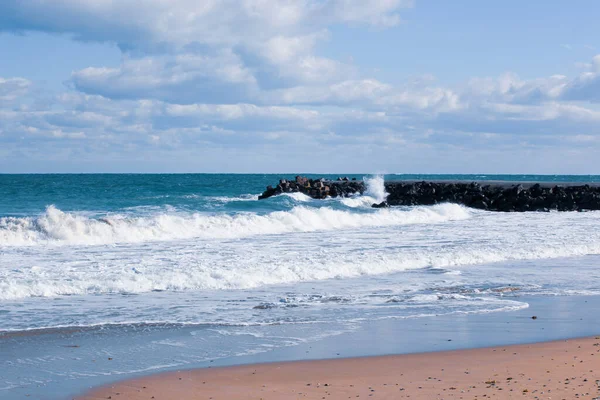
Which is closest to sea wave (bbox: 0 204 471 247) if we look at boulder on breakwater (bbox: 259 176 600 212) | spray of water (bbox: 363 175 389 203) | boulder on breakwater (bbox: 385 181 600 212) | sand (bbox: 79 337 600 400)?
boulder on breakwater (bbox: 259 176 600 212)

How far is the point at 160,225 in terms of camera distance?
886 inches

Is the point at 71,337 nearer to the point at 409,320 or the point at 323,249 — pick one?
the point at 409,320

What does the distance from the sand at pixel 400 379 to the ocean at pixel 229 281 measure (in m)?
0.64

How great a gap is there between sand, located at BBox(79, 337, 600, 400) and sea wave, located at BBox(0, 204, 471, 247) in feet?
45.5

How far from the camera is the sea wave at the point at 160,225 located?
20.1 m

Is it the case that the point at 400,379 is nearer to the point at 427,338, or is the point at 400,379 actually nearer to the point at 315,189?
the point at 427,338

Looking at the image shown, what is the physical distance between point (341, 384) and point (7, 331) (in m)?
4.57

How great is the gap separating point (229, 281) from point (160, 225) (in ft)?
34.2

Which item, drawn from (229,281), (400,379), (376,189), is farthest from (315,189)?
(400,379)

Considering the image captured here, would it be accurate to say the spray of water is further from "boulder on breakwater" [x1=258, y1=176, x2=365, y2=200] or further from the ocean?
the ocean

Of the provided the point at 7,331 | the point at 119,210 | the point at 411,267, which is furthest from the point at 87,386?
the point at 119,210

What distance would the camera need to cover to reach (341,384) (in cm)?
662

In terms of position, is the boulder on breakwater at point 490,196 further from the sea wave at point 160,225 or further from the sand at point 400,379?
the sand at point 400,379

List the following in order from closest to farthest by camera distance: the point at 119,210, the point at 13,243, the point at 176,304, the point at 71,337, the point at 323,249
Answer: the point at 71,337 → the point at 176,304 → the point at 323,249 → the point at 13,243 → the point at 119,210
